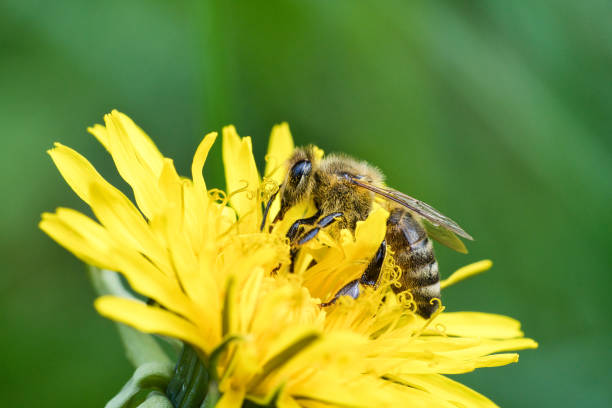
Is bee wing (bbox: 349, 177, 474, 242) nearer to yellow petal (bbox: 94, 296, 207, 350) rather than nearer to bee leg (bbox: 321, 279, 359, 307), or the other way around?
bee leg (bbox: 321, 279, 359, 307)

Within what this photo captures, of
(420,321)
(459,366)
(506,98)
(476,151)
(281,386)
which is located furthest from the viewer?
(476,151)

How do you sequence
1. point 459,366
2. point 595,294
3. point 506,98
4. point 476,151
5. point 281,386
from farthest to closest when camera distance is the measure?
point 476,151 → point 506,98 → point 595,294 → point 459,366 → point 281,386

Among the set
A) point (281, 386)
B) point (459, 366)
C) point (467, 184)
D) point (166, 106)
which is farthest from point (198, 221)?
point (467, 184)

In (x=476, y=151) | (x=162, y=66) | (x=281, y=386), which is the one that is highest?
(x=476, y=151)

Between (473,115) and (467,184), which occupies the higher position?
(473,115)

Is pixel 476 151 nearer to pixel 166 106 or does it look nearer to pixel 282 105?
pixel 282 105

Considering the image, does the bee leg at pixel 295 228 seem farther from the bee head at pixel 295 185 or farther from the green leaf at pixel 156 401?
the green leaf at pixel 156 401

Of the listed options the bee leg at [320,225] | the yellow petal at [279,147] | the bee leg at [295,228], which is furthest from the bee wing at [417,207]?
the yellow petal at [279,147]
